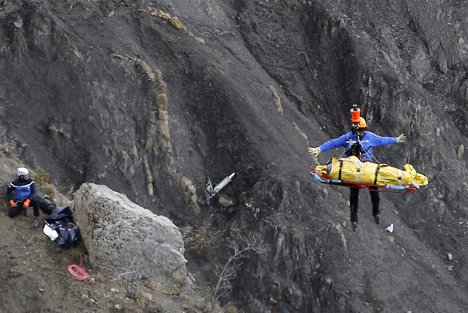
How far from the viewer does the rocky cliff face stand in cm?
2523

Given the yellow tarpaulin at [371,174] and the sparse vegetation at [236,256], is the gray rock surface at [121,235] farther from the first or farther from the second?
the sparse vegetation at [236,256]

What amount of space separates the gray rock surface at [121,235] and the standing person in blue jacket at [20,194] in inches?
48.4

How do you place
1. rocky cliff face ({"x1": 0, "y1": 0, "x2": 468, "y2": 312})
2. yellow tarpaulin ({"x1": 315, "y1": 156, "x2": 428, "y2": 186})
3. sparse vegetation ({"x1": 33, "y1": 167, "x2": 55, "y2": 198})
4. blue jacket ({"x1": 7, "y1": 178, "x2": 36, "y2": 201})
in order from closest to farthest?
yellow tarpaulin ({"x1": 315, "y1": 156, "x2": 428, "y2": 186}), blue jacket ({"x1": 7, "y1": 178, "x2": 36, "y2": 201}), sparse vegetation ({"x1": 33, "y1": 167, "x2": 55, "y2": 198}), rocky cliff face ({"x1": 0, "y1": 0, "x2": 468, "y2": 312})

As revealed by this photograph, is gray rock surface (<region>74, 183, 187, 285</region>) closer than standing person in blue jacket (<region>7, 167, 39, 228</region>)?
Yes

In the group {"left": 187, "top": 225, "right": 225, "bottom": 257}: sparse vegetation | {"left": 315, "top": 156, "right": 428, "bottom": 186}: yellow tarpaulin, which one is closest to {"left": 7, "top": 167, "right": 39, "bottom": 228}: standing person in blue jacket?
{"left": 315, "top": 156, "right": 428, "bottom": 186}: yellow tarpaulin

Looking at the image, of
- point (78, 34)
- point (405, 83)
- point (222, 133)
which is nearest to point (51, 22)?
point (78, 34)

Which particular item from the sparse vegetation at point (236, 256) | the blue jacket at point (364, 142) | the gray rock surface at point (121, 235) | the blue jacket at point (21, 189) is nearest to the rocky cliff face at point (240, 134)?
the sparse vegetation at point (236, 256)

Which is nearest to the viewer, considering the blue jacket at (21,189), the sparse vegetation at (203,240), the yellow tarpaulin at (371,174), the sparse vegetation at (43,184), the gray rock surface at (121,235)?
the yellow tarpaulin at (371,174)

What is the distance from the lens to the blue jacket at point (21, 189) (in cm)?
1722

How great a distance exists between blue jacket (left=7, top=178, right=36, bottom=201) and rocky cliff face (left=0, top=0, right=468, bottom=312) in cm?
636

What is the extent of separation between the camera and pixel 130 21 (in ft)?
92.3

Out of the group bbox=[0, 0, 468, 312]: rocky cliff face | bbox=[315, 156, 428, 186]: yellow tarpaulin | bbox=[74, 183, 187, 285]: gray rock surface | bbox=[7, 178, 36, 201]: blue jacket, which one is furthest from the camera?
bbox=[0, 0, 468, 312]: rocky cliff face

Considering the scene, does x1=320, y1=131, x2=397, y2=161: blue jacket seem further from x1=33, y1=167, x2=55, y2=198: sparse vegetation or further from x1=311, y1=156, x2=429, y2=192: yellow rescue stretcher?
x1=33, y1=167, x2=55, y2=198: sparse vegetation

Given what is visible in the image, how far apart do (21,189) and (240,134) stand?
40.1 feet
